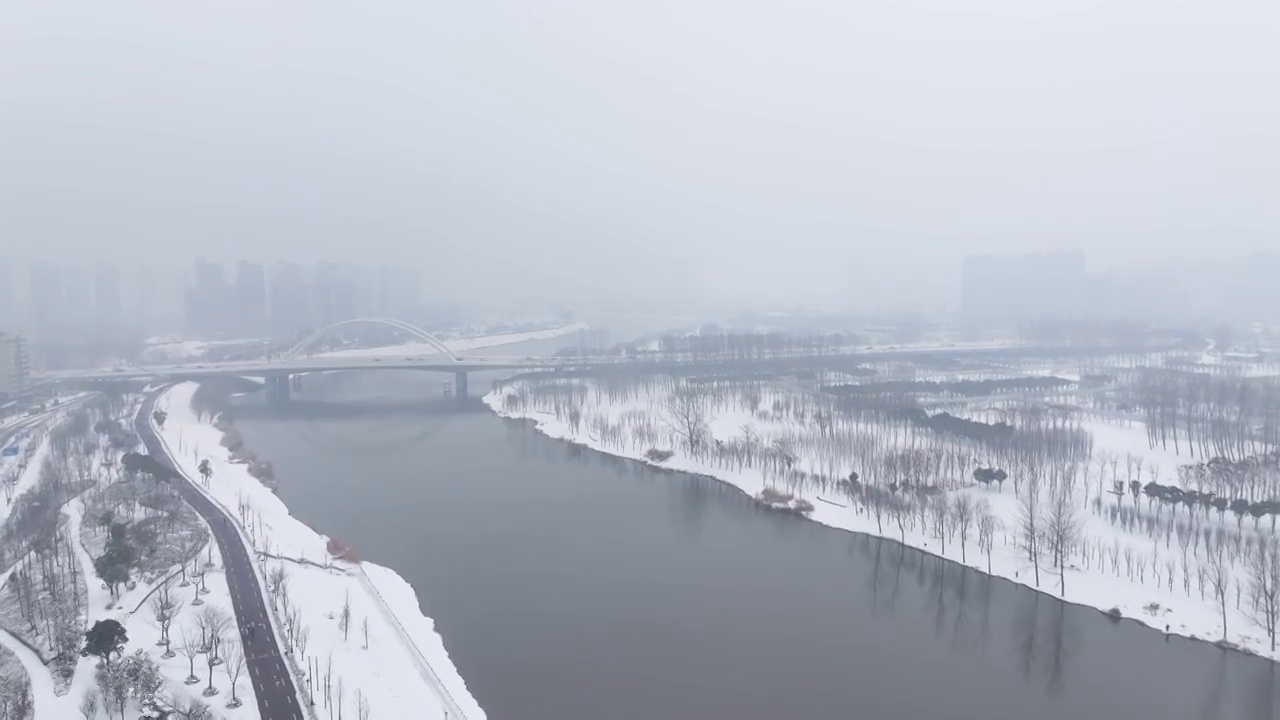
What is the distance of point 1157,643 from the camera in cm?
590

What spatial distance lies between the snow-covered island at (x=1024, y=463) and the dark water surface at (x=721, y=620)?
0.41 m

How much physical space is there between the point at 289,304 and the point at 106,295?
7199 millimetres

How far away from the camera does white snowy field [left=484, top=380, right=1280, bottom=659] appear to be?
6227mm

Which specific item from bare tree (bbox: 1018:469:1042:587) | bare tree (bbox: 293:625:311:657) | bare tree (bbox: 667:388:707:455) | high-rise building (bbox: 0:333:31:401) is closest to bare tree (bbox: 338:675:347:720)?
bare tree (bbox: 293:625:311:657)

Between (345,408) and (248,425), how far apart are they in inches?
99.3

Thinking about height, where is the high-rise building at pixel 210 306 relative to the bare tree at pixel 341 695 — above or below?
above

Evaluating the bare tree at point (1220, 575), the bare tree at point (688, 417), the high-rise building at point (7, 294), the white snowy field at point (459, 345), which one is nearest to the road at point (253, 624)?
the bare tree at point (688, 417)

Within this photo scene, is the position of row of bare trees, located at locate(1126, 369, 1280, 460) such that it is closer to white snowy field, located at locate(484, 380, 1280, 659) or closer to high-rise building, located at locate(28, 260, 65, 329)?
white snowy field, located at locate(484, 380, 1280, 659)

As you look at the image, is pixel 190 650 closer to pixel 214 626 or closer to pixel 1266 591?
pixel 214 626

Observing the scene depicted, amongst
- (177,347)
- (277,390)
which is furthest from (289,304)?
(277,390)

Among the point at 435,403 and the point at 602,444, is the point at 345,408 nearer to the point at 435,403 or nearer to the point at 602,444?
the point at 435,403

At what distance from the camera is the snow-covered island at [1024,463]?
668cm

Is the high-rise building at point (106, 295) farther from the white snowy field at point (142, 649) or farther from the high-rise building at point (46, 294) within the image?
the white snowy field at point (142, 649)

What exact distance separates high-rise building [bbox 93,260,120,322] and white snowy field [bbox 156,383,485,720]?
2747 centimetres
